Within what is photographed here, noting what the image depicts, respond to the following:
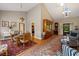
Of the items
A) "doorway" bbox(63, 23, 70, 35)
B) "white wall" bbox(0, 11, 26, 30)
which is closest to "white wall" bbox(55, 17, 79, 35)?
"doorway" bbox(63, 23, 70, 35)

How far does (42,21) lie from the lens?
→ 1.93 m

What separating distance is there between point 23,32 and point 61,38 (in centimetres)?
62

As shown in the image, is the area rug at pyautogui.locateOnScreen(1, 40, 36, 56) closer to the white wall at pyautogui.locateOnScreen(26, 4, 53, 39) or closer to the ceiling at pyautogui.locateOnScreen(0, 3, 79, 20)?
the white wall at pyautogui.locateOnScreen(26, 4, 53, 39)

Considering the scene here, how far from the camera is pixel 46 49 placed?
190 centimetres

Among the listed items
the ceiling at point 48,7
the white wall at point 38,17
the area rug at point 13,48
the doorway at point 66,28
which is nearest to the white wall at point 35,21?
the white wall at point 38,17

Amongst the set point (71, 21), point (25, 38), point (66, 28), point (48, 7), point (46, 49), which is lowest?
point (46, 49)

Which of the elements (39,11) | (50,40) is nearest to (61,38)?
(50,40)

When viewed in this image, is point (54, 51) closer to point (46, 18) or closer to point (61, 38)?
point (61, 38)

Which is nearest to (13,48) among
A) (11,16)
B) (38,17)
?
(11,16)

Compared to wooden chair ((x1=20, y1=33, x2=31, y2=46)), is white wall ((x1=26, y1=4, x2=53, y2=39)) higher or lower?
higher

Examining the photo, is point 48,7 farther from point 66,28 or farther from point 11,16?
point 11,16

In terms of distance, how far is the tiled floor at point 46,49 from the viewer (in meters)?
1.89

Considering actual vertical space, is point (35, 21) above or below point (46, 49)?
above

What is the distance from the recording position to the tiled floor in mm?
1890
